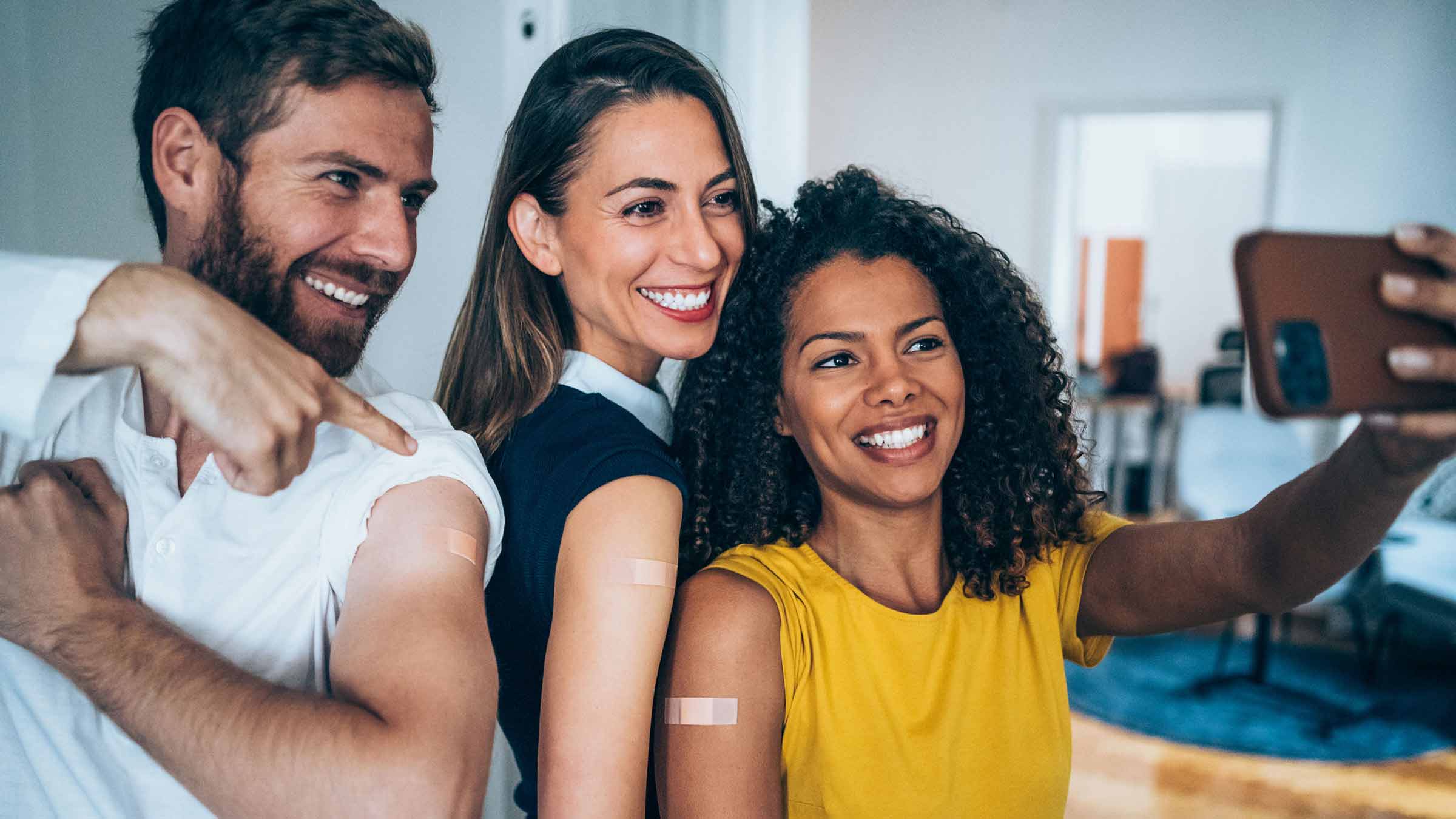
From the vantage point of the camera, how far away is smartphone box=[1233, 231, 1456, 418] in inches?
26.1

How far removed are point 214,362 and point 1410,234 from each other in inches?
32.4

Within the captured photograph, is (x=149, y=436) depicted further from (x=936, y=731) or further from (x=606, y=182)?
(x=936, y=731)

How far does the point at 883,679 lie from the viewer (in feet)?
3.51

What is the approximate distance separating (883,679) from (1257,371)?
1.85 feet

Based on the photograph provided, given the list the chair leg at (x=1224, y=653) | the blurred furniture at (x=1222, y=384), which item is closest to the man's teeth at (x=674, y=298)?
the chair leg at (x=1224, y=653)

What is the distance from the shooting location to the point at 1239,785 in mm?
2920

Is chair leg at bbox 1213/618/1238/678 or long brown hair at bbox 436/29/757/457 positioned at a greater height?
long brown hair at bbox 436/29/757/457

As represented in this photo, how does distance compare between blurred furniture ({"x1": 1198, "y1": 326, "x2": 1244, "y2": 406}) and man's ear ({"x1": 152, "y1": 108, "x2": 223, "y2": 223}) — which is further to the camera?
blurred furniture ({"x1": 1198, "y1": 326, "x2": 1244, "y2": 406})

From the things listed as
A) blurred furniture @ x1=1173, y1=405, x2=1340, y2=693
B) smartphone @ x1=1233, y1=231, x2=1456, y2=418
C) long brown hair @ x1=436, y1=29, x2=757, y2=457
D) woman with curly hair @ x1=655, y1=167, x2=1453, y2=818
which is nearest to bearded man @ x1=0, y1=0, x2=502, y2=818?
long brown hair @ x1=436, y1=29, x2=757, y2=457

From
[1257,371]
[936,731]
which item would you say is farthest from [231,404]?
[936,731]

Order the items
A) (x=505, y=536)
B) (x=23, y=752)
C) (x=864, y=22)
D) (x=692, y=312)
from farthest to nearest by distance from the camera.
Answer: (x=864, y=22) → (x=692, y=312) → (x=505, y=536) → (x=23, y=752)

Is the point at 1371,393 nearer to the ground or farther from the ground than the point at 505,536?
farther from the ground

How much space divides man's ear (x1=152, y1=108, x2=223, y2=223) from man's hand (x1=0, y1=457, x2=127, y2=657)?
8.2 inches

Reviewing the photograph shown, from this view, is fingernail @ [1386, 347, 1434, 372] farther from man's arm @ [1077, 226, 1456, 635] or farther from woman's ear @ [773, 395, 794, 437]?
woman's ear @ [773, 395, 794, 437]
